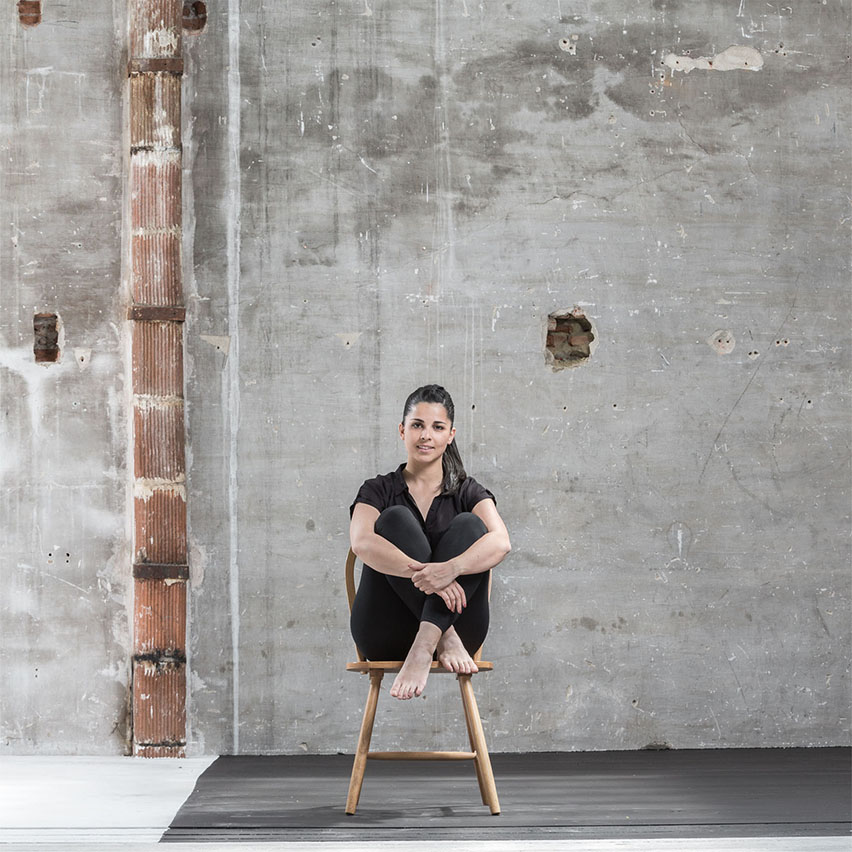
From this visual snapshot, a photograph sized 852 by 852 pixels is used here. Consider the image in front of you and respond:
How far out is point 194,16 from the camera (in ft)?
13.2

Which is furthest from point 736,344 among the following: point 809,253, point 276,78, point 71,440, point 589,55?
point 71,440

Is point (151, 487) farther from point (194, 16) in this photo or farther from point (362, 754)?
point (194, 16)

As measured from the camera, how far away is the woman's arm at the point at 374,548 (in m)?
2.81

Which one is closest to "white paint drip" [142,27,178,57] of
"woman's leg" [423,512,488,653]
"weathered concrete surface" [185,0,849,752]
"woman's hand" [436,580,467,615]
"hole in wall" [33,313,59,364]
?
"weathered concrete surface" [185,0,849,752]

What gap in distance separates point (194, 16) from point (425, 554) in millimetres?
2279

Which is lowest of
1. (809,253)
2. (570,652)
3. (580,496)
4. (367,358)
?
(570,652)

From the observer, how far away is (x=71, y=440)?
3961 mm

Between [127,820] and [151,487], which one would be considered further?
[151,487]

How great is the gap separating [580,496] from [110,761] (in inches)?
72.8

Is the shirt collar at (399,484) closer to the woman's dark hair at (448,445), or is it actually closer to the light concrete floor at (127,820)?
the woman's dark hair at (448,445)

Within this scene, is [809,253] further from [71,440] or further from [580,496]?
[71,440]

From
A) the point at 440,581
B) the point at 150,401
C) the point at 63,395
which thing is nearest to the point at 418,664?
the point at 440,581

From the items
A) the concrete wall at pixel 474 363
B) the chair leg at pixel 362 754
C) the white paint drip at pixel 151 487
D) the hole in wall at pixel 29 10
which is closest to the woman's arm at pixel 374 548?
the chair leg at pixel 362 754

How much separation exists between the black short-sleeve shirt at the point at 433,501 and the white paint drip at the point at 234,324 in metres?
1.05
